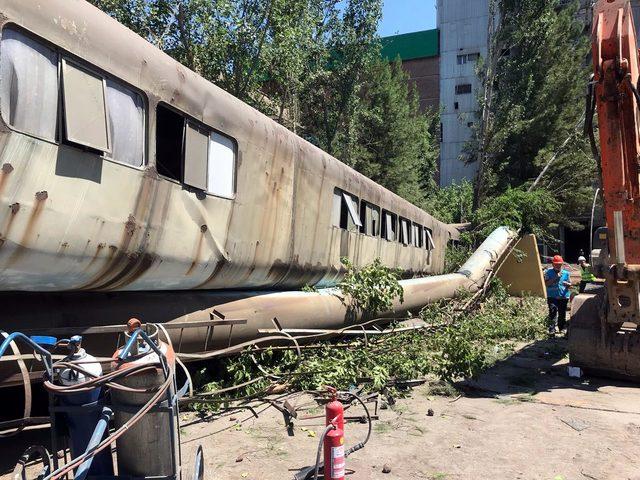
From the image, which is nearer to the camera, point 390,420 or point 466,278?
point 390,420

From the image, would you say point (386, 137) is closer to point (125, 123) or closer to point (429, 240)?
point (429, 240)

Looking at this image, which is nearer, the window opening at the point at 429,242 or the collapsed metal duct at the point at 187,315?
the collapsed metal duct at the point at 187,315

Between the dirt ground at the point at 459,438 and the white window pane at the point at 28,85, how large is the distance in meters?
2.89

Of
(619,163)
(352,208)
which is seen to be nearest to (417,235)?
(352,208)

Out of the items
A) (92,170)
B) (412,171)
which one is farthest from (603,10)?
(412,171)

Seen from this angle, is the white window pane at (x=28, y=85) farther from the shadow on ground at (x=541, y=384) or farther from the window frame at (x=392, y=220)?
the window frame at (x=392, y=220)

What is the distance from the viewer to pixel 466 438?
4.85 metres

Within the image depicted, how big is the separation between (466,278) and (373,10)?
1593 centimetres

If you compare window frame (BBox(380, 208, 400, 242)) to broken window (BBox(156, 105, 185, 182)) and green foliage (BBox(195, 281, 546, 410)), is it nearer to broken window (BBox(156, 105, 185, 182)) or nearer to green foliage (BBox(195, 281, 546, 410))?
green foliage (BBox(195, 281, 546, 410))

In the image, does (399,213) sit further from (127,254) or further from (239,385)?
(127,254)

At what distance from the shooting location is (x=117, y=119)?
4.35m

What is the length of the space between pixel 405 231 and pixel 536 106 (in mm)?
19470

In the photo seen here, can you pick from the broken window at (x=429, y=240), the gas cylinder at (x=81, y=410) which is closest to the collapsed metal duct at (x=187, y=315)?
the gas cylinder at (x=81, y=410)

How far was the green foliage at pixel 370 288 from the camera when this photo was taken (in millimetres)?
8276
